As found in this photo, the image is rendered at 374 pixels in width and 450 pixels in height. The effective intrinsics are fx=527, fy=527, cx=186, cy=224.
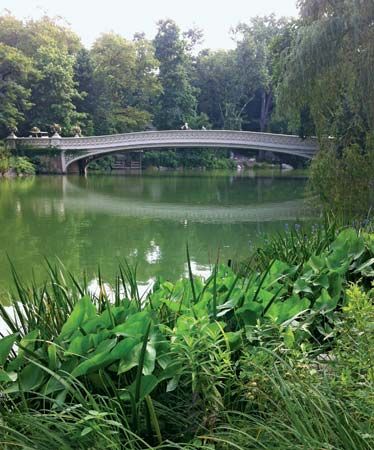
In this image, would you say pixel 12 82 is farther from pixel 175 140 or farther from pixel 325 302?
pixel 325 302

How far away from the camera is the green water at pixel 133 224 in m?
6.73

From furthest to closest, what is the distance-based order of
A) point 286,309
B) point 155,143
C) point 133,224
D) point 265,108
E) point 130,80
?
point 265,108, point 130,80, point 155,143, point 133,224, point 286,309

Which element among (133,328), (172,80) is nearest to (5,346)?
(133,328)

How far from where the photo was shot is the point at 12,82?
72.5 feet

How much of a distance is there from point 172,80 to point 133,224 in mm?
23362

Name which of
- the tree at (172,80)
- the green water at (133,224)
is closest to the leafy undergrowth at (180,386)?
the green water at (133,224)

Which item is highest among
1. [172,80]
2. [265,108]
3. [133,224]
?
[172,80]

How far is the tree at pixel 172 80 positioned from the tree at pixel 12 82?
10.2 metres

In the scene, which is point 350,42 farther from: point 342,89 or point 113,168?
point 113,168

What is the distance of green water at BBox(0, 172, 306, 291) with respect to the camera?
6.73m

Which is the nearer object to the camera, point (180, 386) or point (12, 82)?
point (180, 386)

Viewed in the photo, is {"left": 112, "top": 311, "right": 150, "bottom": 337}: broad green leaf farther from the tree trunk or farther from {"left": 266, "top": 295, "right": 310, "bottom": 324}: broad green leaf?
the tree trunk

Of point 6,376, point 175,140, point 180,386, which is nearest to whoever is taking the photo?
point 6,376

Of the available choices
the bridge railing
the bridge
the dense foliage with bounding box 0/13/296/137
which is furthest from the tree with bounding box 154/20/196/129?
the bridge railing
